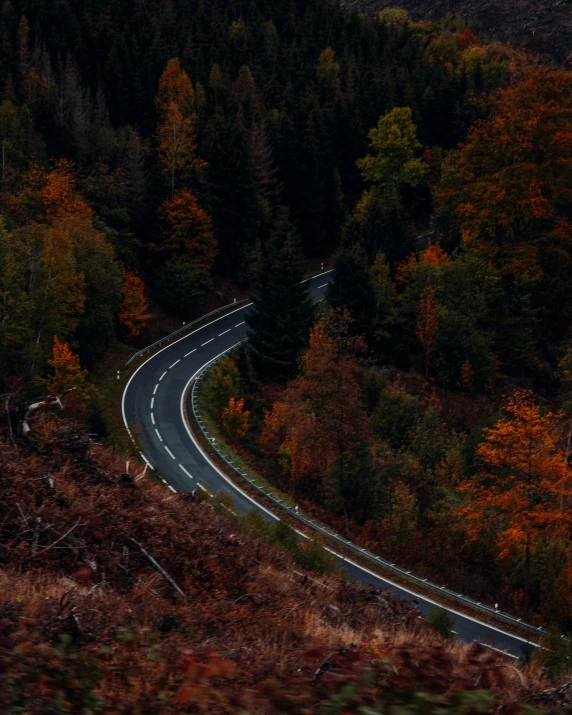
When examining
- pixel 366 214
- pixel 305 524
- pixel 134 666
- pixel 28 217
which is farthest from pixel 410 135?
pixel 134 666

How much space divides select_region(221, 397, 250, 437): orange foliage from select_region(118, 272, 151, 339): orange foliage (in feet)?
39.0

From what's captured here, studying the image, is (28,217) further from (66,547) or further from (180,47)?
(66,547)

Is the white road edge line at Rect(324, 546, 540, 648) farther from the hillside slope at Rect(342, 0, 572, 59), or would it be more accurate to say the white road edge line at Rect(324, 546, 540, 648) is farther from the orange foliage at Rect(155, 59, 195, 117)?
the hillside slope at Rect(342, 0, 572, 59)

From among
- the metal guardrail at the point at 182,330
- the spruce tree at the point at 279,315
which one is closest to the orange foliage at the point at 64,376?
the metal guardrail at the point at 182,330

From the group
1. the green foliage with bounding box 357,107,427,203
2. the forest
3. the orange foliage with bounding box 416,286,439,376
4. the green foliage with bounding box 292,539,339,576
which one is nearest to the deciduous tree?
the forest

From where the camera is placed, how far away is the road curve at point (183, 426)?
74.4 feet

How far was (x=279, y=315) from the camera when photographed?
42.2m

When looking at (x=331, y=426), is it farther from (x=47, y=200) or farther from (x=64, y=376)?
(x=47, y=200)

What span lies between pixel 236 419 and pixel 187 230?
65.6 ft

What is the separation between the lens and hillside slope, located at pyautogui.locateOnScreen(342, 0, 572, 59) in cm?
11738

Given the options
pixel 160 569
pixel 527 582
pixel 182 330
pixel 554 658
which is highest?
pixel 182 330

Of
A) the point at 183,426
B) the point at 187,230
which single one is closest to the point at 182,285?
the point at 187,230

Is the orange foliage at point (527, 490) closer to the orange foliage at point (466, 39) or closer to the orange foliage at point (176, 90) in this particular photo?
the orange foliage at point (176, 90)

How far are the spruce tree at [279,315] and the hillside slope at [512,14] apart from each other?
87959 mm
